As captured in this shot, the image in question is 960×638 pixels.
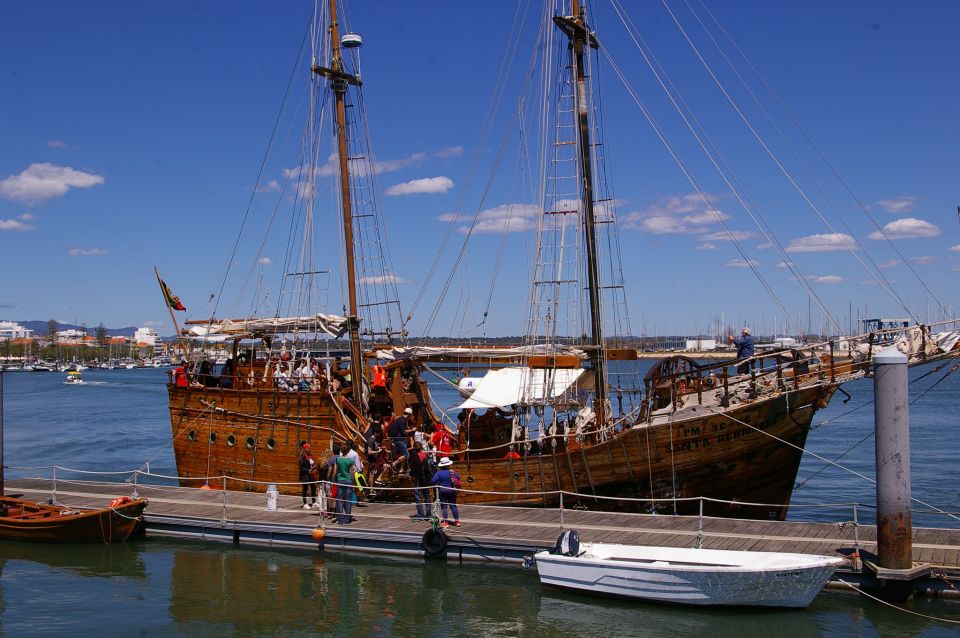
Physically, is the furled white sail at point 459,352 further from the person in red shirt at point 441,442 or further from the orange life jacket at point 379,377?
the person in red shirt at point 441,442

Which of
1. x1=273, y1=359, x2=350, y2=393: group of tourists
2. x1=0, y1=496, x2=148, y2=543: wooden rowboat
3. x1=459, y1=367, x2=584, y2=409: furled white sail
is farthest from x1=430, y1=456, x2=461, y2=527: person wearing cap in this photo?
x1=0, y1=496, x2=148, y2=543: wooden rowboat

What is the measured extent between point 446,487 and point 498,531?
55.1 inches

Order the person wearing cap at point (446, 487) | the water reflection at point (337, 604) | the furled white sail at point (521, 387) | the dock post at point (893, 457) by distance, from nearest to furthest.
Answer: the dock post at point (893, 457)
the water reflection at point (337, 604)
the person wearing cap at point (446, 487)
the furled white sail at point (521, 387)

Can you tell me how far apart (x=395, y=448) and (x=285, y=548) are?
11.9ft

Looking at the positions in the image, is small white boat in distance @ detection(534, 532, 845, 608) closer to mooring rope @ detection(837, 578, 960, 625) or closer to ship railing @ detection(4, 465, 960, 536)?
mooring rope @ detection(837, 578, 960, 625)

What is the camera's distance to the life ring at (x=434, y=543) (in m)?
17.3

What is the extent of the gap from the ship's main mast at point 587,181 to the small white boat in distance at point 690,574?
19.1ft

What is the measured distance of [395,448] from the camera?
21.2 m

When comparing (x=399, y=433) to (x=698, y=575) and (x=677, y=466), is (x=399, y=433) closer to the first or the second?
(x=677, y=466)

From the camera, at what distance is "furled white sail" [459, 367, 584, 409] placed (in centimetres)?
2139

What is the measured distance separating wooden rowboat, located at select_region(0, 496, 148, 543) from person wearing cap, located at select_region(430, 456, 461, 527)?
7.31 m

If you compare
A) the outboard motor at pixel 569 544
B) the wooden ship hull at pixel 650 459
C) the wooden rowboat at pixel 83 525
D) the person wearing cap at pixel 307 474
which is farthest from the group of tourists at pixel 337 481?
the outboard motor at pixel 569 544

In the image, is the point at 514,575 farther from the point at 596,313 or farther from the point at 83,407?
the point at 83,407

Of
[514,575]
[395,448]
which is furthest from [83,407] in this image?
[514,575]
